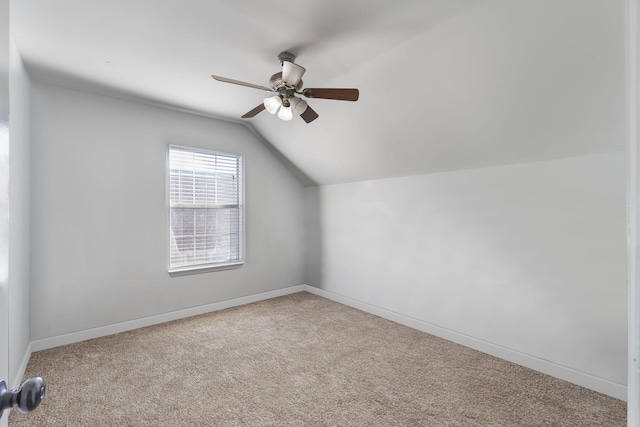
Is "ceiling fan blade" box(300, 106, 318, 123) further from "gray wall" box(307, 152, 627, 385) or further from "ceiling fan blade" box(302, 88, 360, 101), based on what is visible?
"gray wall" box(307, 152, 627, 385)

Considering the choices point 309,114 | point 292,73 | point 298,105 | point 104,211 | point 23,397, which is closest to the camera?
point 23,397

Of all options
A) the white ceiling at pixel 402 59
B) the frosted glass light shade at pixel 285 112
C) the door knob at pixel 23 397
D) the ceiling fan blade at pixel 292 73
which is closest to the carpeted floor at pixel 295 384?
the door knob at pixel 23 397

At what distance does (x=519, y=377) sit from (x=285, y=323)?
2221 mm

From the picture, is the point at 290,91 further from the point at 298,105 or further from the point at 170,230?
the point at 170,230

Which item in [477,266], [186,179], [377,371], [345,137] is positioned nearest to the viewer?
[377,371]

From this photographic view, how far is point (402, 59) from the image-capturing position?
7.39 ft

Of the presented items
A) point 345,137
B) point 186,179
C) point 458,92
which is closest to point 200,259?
point 186,179

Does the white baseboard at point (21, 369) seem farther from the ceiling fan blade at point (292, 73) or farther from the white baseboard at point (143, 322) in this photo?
the ceiling fan blade at point (292, 73)

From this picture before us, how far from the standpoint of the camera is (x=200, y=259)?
3.80m

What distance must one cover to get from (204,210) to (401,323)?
272 cm

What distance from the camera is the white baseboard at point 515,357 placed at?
6.95 feet

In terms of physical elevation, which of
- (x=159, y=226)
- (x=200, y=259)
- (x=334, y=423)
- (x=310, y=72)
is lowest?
(x=334, y=423)

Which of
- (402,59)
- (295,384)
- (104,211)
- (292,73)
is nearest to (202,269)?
(104,211)

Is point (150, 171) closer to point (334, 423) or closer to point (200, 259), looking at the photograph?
point (200, 259)
